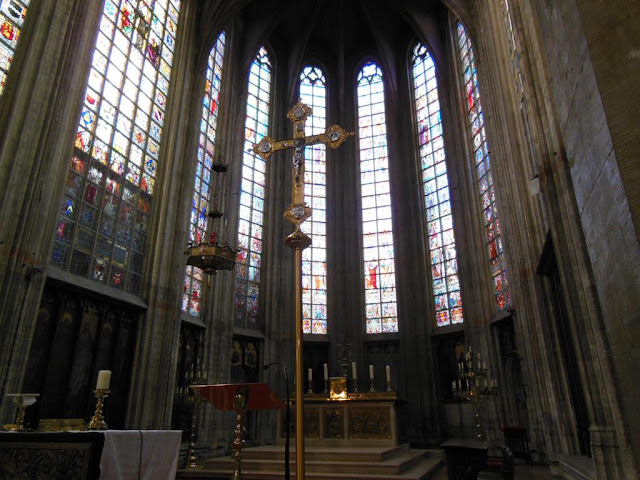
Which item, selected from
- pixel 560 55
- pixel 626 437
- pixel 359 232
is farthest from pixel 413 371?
pixel 560 55

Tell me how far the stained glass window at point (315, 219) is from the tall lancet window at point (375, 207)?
5.38 feet

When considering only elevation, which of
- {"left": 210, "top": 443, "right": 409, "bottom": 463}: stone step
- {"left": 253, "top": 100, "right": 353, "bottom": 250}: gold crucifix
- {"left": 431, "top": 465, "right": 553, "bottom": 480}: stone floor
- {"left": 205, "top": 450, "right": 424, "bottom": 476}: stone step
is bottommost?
{"left": 431, "top": 465, "right": 553, "bottom": 480}: stone floor

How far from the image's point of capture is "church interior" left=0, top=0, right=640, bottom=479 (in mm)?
3938

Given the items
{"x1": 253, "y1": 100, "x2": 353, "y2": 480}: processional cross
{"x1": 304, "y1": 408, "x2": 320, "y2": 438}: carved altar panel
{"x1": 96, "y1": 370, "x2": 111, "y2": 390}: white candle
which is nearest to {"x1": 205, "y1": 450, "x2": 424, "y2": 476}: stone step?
{"x1": 304, "y1": 408, "x2": 320, "y2": 438}: carved altar panel

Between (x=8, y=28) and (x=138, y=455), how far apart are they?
9.06 metres

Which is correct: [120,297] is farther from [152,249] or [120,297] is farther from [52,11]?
[52,11]

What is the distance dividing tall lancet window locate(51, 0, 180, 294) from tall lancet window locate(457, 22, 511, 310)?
10.2 m

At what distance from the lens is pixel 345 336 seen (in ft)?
57.2

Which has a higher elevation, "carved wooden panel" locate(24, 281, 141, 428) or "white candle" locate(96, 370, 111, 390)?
"carved wooden panel" locate(24, 281, 141, 428)

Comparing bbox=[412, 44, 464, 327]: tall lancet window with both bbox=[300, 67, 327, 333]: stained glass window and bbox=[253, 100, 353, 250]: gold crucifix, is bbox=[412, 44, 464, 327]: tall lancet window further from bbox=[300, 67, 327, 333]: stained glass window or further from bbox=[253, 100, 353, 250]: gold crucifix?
bbox=[253, 100, 353, 250]: gold crucifix

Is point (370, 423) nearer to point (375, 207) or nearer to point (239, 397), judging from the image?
point (239, 397)

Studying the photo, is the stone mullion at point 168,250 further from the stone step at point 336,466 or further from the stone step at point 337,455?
the stone step at point 337,455

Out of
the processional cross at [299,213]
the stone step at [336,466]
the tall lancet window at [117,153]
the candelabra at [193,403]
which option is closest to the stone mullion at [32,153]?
the tall lancet window at [117,153]

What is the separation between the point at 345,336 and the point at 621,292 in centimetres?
1553
